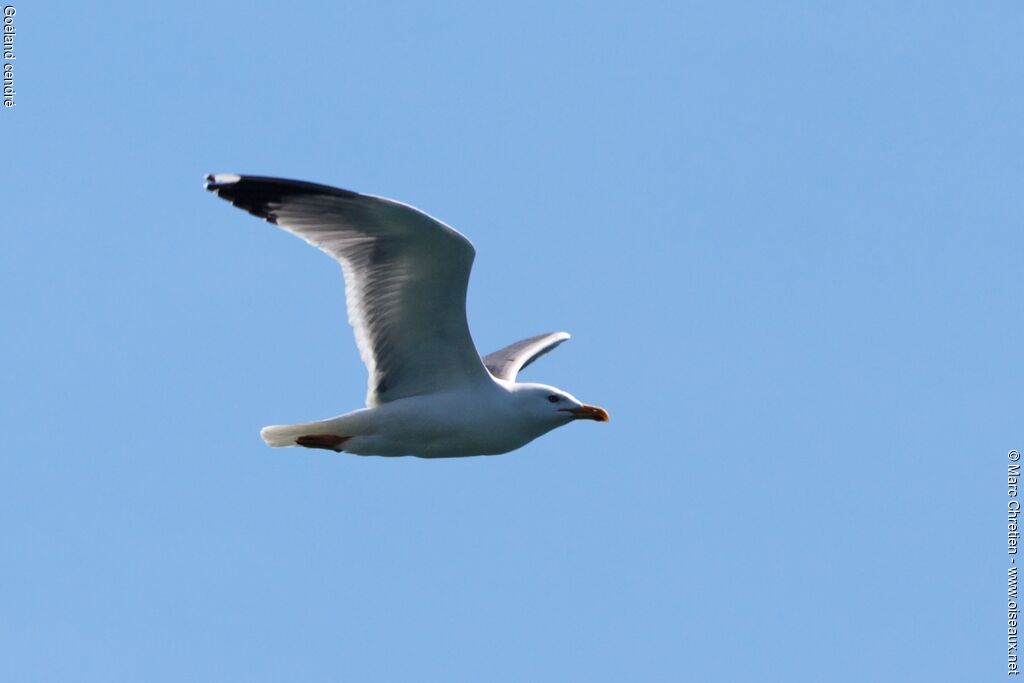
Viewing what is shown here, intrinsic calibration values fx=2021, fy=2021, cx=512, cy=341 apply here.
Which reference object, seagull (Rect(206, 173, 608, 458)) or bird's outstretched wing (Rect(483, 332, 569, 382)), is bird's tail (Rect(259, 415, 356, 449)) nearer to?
seagull (Rect(206, 173, 608, 458))

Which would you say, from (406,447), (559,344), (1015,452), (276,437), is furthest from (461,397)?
(1015,452)

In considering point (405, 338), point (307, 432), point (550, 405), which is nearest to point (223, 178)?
point (405, 338)

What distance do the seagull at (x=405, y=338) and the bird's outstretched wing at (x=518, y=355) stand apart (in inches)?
85.6

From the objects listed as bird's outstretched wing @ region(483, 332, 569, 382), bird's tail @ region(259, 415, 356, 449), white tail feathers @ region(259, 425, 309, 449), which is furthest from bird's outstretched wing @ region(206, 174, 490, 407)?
bird's outstretched wing @ region(483, 332, 569, 382)

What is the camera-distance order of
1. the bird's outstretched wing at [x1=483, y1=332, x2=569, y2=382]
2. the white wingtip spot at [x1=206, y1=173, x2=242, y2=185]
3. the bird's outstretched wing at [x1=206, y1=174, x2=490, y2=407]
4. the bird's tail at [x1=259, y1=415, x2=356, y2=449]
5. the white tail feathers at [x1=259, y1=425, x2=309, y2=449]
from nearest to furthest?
the bird's outstretched wing at [x1=206, y1=174, x2=490, y2=407]
the white wingtip spot at [x1=206, y1=173, x2=242, y2=185]
the bird's tail at [x1=259, y1=415, x2=356, y2=449]
the white tail feathers at [x1=259, y1=425, x2=309, y2=449]
the bird's outstretched wing at [x1=483, y1=332, x2=569, y2=382]

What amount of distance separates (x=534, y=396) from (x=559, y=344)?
3.75m

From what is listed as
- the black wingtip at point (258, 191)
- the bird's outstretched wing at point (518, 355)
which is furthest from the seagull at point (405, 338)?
the bird's outstretched wing at point (518, 355)

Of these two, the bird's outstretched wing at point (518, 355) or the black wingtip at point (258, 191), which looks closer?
the black wingtip at point (258, 191)

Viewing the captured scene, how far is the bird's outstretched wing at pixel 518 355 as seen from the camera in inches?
735

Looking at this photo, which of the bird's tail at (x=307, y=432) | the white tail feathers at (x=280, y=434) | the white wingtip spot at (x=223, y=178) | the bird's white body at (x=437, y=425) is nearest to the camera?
the white wingtip spot at (x=223, y=178)

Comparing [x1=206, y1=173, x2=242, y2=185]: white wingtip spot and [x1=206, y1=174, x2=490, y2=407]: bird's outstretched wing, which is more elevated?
[x1=206, y1=173, x2=242, y2=185]: white wingtip spot

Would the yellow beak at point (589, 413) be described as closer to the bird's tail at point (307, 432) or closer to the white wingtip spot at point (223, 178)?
the bird's tail at point (307, 432)

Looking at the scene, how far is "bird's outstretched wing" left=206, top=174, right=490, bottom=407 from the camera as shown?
15.3m

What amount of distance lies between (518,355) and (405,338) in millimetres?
3304
